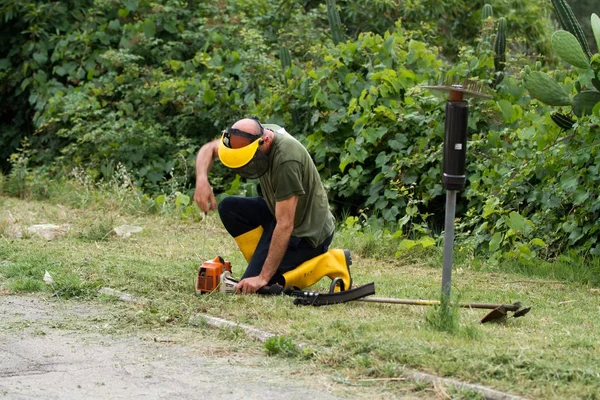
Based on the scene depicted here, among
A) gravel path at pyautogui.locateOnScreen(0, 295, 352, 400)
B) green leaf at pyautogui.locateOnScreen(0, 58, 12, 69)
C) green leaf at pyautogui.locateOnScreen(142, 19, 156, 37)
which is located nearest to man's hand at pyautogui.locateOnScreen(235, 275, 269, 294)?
gravel path at pyautogui.locateOnScreen(0, 295, 352, 400)

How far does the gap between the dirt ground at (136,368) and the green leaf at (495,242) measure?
3878 millimetres

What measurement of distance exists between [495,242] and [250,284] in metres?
3.07

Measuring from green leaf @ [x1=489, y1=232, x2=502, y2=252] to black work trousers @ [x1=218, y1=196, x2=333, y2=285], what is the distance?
233cm

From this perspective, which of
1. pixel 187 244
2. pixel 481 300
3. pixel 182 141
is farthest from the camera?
pixel 182 141

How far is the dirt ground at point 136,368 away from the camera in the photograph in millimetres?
→ 4680

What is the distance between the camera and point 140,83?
46.2 feet

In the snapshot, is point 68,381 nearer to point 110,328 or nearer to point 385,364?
point 110,328

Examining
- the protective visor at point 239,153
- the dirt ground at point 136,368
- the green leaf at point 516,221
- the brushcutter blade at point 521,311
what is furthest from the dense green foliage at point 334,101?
the dirt ground at point 136,368

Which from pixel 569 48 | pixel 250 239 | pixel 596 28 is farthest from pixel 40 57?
pixel 596 28

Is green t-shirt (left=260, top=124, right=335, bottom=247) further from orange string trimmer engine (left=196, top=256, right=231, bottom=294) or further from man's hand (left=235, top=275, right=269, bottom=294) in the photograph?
orange string trimmer engine (left=196, top=256, right=231, bottom=294)

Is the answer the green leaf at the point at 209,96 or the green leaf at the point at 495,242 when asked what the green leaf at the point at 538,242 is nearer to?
the green leaf at the point at 495,242

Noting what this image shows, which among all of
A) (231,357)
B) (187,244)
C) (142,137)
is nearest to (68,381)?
(231,357)

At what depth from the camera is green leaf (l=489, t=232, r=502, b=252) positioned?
8883 mm

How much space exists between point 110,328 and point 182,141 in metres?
7.09
